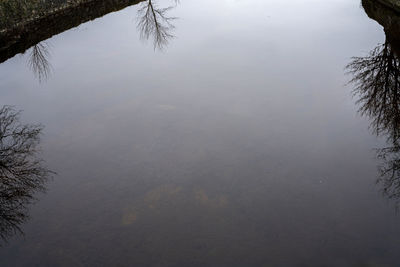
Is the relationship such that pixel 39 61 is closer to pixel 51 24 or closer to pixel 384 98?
pixel 51 24

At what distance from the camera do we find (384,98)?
13594mm

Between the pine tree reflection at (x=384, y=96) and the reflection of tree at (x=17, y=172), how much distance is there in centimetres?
1038

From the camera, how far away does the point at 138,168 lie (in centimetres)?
1082

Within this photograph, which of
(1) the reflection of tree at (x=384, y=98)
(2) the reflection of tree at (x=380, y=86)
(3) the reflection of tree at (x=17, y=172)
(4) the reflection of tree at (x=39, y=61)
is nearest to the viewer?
(3) the reflection of tree at (x=17, y=172)

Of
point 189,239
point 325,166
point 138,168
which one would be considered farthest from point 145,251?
point 325,166

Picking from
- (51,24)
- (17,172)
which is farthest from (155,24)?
(17,172)

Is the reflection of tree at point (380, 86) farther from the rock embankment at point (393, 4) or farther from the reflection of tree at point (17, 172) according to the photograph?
the reflection of tree at point (17, 172)

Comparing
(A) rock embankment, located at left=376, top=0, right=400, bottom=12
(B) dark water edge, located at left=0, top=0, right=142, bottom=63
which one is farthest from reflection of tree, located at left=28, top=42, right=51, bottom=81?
(A) rock embankment, located at left=376, top=0, right=400, bottom=12

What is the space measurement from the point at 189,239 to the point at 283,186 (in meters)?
3.17

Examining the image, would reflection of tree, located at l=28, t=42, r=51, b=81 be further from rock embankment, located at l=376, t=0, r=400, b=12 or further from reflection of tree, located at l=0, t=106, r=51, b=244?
rock embankment, located at l=376, t=0, r=400, b=12

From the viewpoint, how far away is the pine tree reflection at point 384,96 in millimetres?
10375

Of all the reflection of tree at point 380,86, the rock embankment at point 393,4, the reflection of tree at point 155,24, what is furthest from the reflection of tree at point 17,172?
the rock embankment at point 393,4

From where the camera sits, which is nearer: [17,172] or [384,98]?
[17,172]

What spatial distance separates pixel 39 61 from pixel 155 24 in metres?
7.21
